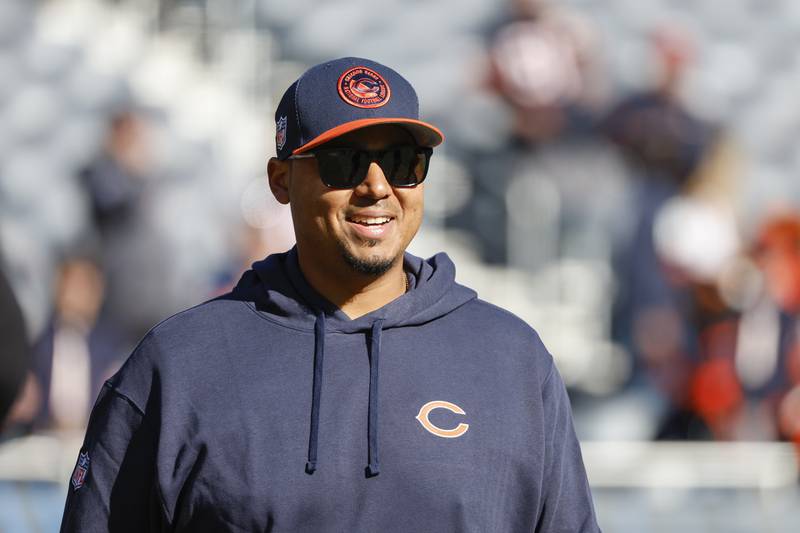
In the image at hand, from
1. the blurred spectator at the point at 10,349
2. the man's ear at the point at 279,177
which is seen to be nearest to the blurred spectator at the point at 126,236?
the blurred spectator at the point at 10,349

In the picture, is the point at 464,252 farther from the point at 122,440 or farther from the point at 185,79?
the point at 122,440

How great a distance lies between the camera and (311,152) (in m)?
2.23

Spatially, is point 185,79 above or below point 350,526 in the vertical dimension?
above

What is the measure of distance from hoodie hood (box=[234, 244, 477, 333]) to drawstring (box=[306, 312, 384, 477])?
0.06ft

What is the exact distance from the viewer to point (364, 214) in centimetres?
220

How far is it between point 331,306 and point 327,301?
0.01 meters

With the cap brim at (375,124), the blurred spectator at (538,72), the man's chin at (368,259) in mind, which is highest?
the blurred spectator at (538,72)

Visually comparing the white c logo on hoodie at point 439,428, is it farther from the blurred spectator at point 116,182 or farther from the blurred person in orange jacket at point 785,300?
the blurred spectator at point 116,182

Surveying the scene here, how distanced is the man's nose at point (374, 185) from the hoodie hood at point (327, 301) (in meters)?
0.19

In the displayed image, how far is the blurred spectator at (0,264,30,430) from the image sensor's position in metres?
3.09

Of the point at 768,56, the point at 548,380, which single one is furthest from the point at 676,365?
the point at 548,380

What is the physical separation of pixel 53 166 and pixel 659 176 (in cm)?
306

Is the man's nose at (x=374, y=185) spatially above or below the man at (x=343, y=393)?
above

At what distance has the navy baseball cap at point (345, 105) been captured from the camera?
7.16ft
